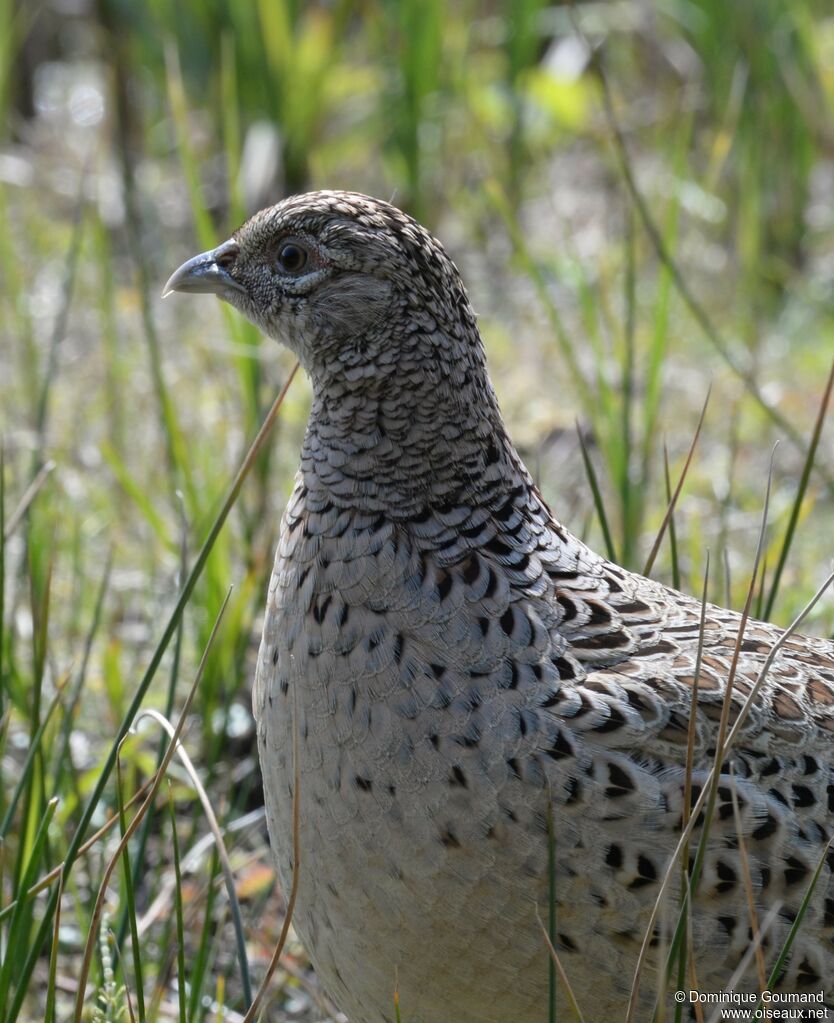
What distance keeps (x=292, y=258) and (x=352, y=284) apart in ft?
0.57

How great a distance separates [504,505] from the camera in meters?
2.65

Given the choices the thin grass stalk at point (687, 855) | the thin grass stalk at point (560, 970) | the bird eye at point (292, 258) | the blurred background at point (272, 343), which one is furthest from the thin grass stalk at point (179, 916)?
the bird eye at point (292, 258)

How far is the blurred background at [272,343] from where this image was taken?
3.45 metres

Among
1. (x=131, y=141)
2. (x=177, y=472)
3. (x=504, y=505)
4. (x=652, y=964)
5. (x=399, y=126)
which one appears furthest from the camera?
(x=131, y=141)

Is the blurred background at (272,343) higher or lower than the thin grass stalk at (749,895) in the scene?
higher

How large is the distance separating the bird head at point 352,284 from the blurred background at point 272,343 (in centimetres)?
52

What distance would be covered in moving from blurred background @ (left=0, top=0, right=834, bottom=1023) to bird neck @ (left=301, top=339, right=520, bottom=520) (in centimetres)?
45

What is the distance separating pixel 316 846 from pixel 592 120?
19.6ft

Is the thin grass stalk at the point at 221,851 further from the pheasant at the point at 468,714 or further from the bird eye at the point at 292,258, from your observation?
the bird eye at the point at 292,258

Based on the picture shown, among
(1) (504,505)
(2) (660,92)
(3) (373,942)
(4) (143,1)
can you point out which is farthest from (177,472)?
(2) (660,92)

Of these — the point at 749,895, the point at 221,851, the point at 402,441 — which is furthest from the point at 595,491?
the point at 221,851

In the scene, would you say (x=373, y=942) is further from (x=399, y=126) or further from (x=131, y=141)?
(x=131, y=141)

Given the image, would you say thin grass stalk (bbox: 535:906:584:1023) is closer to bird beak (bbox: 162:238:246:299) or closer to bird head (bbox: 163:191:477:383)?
bird head (bbox: 163:191:477:383)

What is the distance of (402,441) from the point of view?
2592mm
